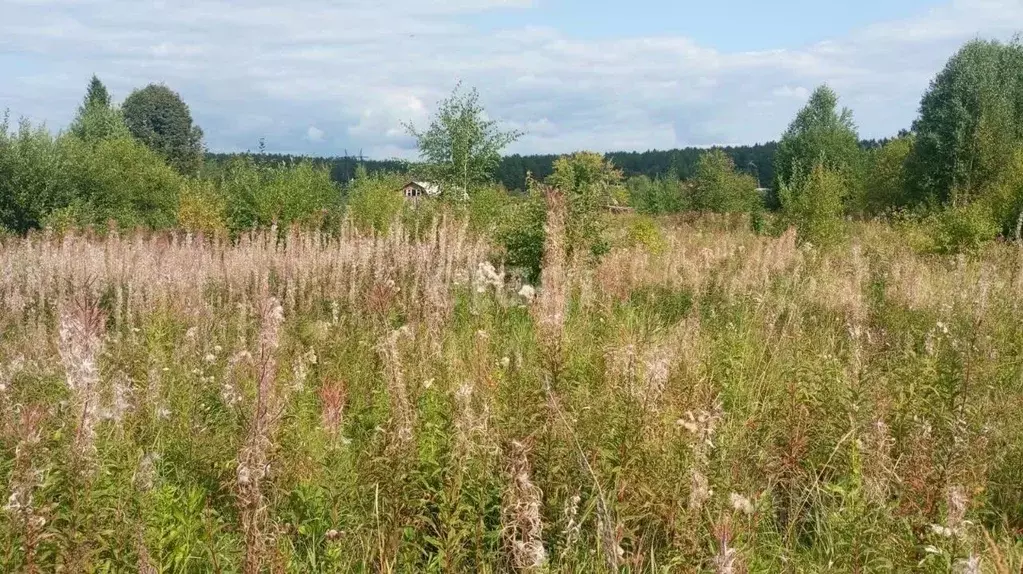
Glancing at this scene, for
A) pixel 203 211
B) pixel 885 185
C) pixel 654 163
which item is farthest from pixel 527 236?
pixel 654 163

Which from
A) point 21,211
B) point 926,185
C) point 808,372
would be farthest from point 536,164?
point 808,372

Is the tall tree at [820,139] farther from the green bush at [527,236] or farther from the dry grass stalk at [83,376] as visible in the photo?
the dry grass stalk at [83,376]

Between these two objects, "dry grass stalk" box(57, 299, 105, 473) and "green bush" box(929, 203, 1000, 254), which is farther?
"green bush" box(929, 203, 1000, 254)

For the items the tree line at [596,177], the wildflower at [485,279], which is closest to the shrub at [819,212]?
the tree line at [596,177]

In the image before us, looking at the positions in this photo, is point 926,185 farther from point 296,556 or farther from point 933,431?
point 296,556

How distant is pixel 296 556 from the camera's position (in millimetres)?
3428

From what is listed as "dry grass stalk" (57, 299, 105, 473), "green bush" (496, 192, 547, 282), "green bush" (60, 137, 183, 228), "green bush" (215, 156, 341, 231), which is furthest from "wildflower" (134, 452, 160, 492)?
"green bush" (60, 137, 183, 228)

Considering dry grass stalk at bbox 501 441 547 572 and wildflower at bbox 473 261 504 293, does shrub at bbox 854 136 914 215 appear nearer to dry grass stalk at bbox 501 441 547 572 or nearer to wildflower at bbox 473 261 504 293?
wildflower at bbox 473 261 504 293

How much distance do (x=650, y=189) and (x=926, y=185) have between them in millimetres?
24570

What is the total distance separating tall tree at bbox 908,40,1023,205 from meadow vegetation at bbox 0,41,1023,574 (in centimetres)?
2452

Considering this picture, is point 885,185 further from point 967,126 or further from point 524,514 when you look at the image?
point 524,514

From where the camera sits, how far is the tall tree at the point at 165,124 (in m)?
70.4

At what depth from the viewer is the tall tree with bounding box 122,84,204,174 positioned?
231 feet

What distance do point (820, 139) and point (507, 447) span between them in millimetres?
55737
